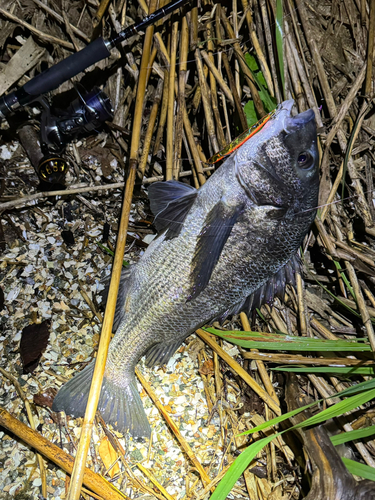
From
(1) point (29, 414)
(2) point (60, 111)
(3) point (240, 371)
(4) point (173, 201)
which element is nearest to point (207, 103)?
(4) point (173, 201)

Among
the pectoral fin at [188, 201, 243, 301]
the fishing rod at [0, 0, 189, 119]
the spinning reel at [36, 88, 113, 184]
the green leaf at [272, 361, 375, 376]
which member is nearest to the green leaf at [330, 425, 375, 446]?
the green leaf at [272, 361, 375, 376]

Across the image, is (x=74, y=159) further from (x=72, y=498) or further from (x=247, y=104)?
(x=72, y=498)

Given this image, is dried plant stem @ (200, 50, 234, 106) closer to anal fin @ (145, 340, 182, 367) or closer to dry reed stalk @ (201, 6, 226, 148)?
dry reed stalk @ (201, 6, 226, 148)

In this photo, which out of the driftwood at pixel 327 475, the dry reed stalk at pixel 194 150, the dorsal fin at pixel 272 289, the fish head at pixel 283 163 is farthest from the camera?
the dry reed stalk at pixel 194 150

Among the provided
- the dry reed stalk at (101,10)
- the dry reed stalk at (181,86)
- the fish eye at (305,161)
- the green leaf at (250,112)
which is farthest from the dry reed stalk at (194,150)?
the dry reed stalk at (101,10)

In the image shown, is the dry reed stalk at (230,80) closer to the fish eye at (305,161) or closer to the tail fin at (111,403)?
the fish eye at (305,161)

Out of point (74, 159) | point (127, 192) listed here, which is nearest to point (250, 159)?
point (127, 192)
